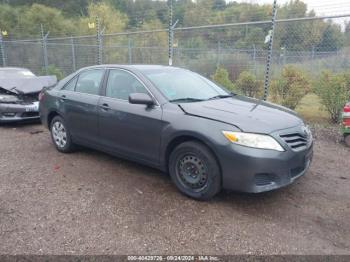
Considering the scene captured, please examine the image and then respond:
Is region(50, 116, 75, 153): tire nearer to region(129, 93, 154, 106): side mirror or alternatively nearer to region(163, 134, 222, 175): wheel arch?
region(129, 93, 154, 106): side mirror

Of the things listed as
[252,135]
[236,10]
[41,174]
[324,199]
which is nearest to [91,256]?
[252,135]

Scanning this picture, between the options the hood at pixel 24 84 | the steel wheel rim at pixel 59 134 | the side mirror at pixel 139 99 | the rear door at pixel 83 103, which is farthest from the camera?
the hood at pixel 24 84

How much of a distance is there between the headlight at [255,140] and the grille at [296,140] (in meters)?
0.17

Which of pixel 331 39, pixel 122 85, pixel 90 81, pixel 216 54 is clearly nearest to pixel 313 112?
pixel 331 39

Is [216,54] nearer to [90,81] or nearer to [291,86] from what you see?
[291,86]

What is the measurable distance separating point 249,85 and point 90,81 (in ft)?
19.1

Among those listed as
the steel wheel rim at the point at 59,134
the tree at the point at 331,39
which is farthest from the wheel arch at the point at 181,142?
the tree at the point at 331,39

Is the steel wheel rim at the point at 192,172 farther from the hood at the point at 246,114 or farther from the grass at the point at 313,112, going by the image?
the grass at the point at 313,112

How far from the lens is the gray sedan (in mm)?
3436

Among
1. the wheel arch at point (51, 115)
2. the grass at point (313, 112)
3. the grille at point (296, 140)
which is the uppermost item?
the grille at point (296, 140)

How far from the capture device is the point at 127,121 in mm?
4340

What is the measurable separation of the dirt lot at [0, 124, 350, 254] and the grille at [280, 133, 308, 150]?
68 centimetres

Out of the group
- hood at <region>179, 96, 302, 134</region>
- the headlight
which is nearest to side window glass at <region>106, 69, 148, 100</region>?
hood at <region>179, 96, 302, 134</region>

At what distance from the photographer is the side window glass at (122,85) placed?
4.40m
